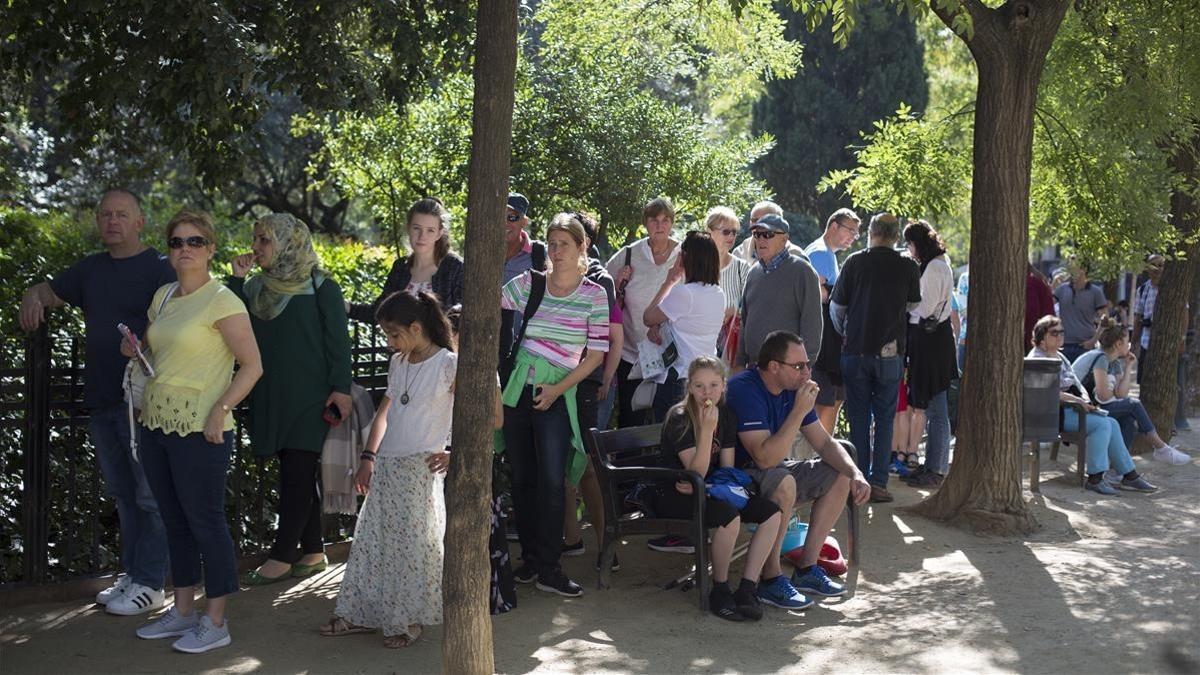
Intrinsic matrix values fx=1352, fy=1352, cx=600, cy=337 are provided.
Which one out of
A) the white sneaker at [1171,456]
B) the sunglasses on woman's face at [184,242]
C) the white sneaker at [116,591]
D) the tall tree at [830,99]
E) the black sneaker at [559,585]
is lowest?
the black sneaker at [559,585]

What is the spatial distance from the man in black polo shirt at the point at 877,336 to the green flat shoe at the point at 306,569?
13.5ft

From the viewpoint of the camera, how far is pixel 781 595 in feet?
22.3

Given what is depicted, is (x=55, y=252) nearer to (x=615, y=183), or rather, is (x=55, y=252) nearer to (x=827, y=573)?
(x=615, y=183)

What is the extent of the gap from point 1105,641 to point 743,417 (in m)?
2.01

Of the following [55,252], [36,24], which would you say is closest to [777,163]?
[55,252]

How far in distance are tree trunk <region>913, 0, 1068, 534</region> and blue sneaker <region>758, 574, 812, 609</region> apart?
242 cm

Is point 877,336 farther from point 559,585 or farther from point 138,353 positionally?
point 138,353

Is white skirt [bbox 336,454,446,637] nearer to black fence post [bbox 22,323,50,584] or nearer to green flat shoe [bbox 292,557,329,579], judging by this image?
green flat shoe [bbox 292,557,329,579]

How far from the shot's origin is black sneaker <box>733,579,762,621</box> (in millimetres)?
6543

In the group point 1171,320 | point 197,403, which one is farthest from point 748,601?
point 1171,320

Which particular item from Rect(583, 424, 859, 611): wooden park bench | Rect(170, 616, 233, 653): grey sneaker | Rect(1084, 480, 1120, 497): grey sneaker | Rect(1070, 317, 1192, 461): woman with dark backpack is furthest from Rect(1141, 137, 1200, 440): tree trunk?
Rect(170, 616, 233, 653): grey sneaker

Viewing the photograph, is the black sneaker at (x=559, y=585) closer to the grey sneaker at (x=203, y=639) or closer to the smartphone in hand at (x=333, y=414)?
the smartphone in hand at (x=333, y=414)

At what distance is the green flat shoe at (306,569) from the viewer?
7.20 metres

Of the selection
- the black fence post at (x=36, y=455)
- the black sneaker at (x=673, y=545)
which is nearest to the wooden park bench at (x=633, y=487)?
the black sneaker at (x=673, y=545)
